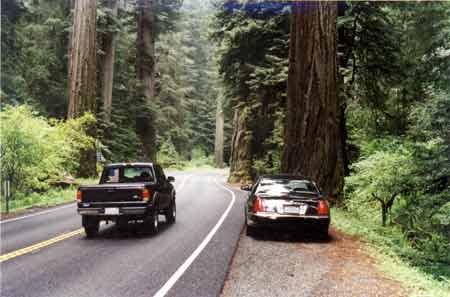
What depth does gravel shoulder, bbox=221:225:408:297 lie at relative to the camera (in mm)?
6406

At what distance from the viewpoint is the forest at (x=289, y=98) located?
12500 millimetres

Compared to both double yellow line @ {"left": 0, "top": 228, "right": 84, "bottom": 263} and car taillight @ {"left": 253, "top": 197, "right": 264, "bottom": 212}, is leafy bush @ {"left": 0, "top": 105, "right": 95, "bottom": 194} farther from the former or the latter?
car taillight @ {"left": 253, "top": 197, "right": 264, "bottom": 212}

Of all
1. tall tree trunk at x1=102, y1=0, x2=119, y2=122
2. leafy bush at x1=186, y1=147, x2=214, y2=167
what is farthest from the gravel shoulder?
leafy bush at x1=186, y1=147, x2=214, y2=167

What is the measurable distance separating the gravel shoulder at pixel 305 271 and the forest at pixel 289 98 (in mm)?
1973

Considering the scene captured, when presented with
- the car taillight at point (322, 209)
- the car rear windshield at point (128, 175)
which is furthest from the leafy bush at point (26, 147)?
the car taillight at point (322, 209)

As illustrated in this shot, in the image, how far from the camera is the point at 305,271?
748cm

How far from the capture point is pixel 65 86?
103 ft

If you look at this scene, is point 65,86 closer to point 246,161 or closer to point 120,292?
point 246,161

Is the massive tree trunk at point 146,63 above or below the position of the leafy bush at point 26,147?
above

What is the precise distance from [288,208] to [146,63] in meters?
32.2

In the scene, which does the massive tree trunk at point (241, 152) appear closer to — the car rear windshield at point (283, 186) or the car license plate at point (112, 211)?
the car rear windshield at point (283, 186)

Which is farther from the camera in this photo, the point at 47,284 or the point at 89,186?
the point at 89,186

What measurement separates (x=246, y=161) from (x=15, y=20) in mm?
17440

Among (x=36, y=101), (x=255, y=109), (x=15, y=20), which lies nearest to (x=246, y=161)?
(x=255, y=109)
